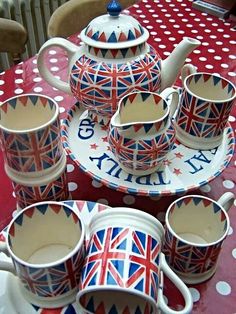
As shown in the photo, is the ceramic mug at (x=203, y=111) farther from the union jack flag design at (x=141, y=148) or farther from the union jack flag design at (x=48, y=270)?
the union jack flag design at (x=48, y=270)

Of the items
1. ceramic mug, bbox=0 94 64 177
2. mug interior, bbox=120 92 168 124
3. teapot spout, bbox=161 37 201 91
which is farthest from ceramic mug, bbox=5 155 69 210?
teapot spout, bbox=161 37 201 91

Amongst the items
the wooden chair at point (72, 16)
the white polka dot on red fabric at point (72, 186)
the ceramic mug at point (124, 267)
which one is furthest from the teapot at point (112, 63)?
the wooden chair at point (72, 16)

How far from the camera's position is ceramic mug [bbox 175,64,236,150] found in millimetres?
539

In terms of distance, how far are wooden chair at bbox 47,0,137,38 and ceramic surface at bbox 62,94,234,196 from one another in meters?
0.47

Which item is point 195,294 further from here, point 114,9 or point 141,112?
point 114,9

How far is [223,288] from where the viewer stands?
472 millimetres

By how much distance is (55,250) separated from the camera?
450mm

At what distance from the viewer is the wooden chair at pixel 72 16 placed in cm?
102

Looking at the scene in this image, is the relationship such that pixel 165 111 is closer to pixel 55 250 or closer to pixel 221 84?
pixel 221 84

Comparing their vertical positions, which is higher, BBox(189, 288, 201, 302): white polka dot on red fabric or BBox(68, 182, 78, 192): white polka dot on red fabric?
BBox(68, 182, 78, 192): white polka dot on red fabric

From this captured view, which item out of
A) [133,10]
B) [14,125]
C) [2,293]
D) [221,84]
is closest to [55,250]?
[2,293]

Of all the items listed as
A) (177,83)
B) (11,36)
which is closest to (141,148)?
(177,83)

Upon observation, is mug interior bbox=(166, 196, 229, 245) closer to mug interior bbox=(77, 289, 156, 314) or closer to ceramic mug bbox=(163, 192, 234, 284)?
ceramic mug bbox=(163, 192, 234, 284)

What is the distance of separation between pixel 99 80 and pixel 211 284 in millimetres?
307
